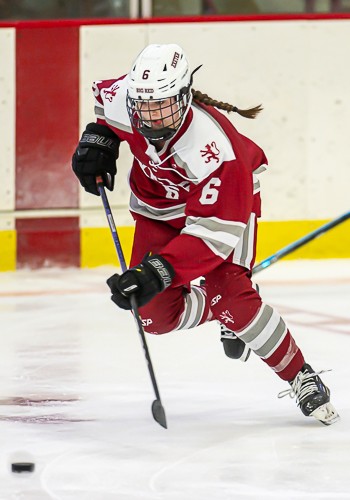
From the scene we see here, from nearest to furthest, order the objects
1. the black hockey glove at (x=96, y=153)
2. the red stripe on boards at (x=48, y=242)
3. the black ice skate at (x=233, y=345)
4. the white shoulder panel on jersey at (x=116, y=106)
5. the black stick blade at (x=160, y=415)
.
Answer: the black stick blade at (x=160, y=415), the white shoulder panel on jersey at (x=116, y=106), the black hockey glove at (x=96, y=153), the black ice skate at (x=233, y=345), the red stripe on boards at (x=48, y=242)

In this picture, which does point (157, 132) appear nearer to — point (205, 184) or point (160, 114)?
point (160, 114)

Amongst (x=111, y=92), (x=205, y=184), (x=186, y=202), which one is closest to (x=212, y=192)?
(x=205, y=184)

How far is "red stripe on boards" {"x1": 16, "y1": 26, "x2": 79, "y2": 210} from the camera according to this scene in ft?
18.7

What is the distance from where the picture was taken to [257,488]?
238 cm

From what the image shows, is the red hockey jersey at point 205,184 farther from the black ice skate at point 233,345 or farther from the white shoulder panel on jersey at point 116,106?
the black ice skate at point 233,345

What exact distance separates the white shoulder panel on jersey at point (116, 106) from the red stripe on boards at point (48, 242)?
2639 millimetres

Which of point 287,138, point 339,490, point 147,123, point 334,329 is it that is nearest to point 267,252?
point 287,138

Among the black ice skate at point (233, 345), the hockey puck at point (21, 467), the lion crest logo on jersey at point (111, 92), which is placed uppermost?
the lion crest logo on jersey at point (111, 92)

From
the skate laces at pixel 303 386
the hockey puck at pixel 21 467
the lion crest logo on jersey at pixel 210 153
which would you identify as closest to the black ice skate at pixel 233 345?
the skate laces at pixel 303 386

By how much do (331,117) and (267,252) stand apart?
0.75 m

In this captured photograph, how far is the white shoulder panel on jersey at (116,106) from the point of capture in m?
3.01

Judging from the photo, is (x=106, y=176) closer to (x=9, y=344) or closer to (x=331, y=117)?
(x=9, y=344)

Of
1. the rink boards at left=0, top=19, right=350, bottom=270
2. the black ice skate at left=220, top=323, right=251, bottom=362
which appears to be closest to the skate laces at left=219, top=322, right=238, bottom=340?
the black ice skate at left=220, top=323, right=251, bottom=362

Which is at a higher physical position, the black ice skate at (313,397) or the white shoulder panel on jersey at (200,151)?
the white shoulder panel on jersey at (200,151)
